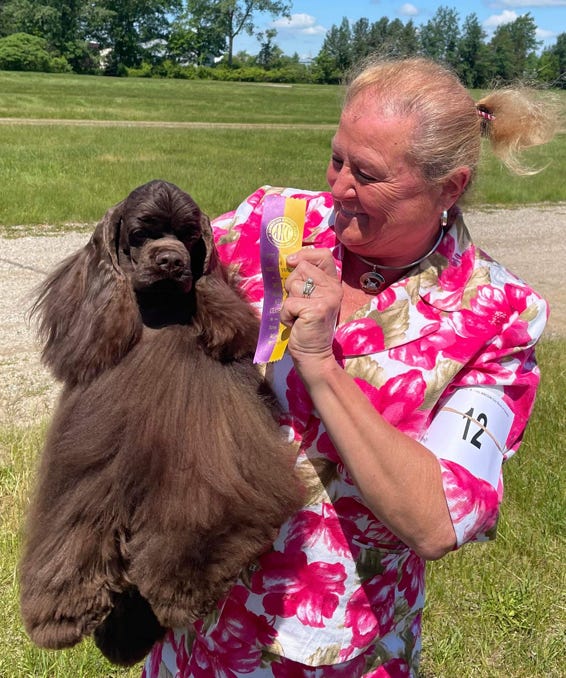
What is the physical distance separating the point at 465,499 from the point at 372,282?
0.62m

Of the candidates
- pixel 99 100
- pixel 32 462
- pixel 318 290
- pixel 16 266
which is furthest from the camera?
pixel 99 100

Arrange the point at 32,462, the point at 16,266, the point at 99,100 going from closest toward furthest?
the point at 32,462 < the point at 16,266 < the point at 99,100

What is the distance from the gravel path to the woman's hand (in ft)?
2.65

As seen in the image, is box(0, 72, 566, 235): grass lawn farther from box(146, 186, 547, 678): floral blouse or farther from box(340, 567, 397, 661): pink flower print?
box(340, 567, 397, 661): pink flower print

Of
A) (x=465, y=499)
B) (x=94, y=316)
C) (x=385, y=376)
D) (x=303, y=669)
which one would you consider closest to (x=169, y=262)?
(x=94, y=316)

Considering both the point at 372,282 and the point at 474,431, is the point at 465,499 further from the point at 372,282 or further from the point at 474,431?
the point at 372,282

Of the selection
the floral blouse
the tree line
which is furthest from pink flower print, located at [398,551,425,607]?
the tree line

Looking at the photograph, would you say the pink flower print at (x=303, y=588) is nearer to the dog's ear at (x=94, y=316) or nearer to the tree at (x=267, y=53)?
the dog's ear at (x=94, y=316)

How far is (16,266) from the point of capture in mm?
8547

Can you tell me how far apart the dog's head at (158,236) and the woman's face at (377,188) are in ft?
1.23

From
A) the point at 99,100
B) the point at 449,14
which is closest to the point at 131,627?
the point at 99,100

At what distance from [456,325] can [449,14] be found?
88.6 meters

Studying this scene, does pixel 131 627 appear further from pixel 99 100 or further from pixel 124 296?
pixel 99 100

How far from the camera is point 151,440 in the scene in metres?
1.87
